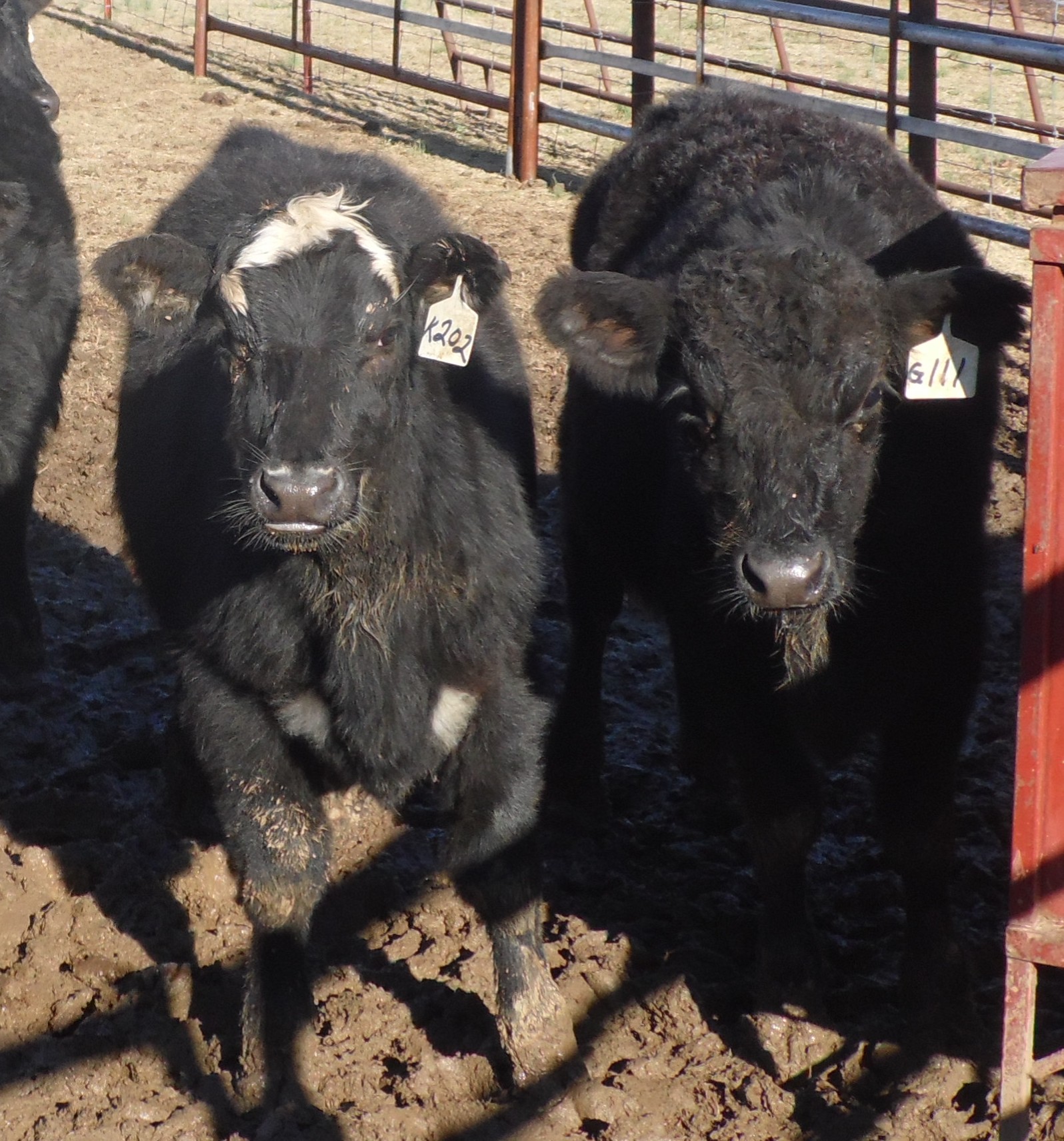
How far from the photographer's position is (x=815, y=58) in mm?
18781

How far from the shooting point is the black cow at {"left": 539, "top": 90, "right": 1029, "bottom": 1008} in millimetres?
3469

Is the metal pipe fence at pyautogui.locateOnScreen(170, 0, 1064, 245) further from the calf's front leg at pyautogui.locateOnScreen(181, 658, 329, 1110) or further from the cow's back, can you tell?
the calf's front leg at pyautogui.locateOnScreen(181, 658, 329, 1110)

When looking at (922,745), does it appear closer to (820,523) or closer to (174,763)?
(820,523)

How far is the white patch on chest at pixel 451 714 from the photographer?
3840 mm

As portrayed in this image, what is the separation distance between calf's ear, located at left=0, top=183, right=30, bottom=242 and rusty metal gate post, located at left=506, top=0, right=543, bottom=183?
674cm

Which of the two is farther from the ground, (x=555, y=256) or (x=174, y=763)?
(x=555, y=256)

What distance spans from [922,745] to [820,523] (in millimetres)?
829

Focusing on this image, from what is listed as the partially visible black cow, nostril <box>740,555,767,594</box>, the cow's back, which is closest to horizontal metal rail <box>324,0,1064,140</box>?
the cow's back

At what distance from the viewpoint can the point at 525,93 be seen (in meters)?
12.1

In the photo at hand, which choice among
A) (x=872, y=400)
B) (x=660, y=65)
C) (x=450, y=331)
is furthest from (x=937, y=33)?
(x=450, y=331)

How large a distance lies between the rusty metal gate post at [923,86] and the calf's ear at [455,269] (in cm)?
607

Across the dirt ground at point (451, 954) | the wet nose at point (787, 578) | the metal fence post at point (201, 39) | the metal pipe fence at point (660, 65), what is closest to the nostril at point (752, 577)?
the wet nose at point (787, 578)

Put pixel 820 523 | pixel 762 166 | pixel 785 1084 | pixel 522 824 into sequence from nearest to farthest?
pixel 820 523
pixel 785 1084
pixel 522 824
pixel 762 166

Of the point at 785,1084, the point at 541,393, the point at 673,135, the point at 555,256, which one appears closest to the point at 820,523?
the point at 785,1084
